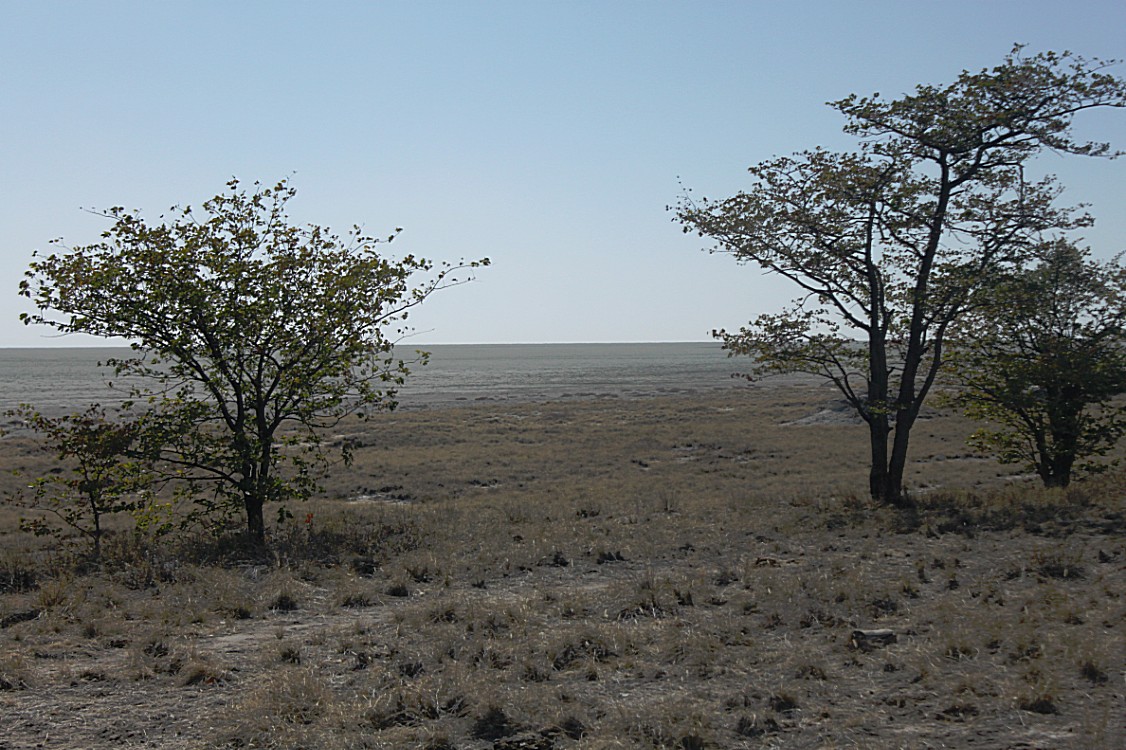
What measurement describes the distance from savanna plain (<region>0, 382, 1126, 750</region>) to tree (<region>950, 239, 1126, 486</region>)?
126cm

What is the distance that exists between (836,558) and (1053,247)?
35.0ft

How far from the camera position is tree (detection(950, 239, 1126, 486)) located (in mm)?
17719

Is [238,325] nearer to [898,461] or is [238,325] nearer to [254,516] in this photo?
[254,516]

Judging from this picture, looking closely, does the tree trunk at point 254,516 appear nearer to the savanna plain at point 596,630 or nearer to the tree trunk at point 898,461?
the savanna plain at point 596,630

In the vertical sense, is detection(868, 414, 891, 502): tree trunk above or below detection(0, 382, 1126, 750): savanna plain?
above

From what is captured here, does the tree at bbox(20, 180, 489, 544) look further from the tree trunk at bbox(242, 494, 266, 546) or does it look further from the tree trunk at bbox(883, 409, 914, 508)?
the tree trunk at bbox(883, 409, 914, 508)

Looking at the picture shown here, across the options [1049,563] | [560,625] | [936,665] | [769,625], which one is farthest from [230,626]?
Answer: [1049,563]

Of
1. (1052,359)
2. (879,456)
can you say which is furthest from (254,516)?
(1052,359)

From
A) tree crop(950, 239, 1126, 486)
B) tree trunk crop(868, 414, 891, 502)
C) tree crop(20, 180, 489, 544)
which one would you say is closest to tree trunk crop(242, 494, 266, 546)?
tree crop(20, 180, 489, 544)

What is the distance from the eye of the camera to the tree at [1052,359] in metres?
17.7

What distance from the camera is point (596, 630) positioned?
8.66 m

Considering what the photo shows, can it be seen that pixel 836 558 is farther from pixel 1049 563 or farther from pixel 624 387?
pixel 624 387

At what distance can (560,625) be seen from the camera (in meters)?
9.14

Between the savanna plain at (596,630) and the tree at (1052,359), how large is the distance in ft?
4.13
